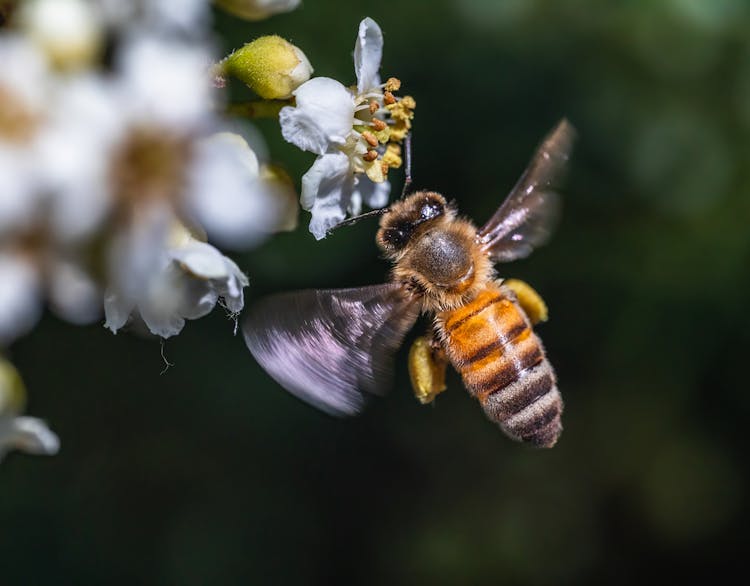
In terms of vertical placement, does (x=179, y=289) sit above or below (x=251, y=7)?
below

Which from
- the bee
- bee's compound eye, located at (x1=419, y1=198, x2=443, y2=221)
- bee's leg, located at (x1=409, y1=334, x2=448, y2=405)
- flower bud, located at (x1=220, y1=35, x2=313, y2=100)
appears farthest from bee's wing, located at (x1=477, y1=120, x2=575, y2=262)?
flower bud, located at (x1=220, y1=35, x2=313, y2=100)

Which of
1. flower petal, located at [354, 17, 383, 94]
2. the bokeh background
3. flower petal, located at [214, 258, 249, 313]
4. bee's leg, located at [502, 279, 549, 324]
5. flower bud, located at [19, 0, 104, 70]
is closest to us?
flower bud, located at [19, 0, 104, 70]

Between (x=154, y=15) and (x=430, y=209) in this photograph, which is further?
(x=430, y=209)

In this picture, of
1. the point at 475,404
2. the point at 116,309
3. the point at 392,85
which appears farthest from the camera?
the point at 475,404

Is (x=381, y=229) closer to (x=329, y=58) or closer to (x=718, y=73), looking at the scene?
(x=329, y=58)

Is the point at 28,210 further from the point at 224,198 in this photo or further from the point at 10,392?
the point at 10,392

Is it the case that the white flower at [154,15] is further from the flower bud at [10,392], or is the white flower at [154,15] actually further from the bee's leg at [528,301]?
the bee's leg at [528,301]

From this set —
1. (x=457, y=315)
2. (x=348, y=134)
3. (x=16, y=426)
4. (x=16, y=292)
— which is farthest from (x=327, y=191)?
(x=16, y=292)

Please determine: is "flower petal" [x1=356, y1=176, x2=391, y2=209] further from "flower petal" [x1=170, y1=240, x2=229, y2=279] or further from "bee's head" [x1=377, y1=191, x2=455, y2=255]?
"flower petal" [x1=170, y1=240, x2=229, y2=279]
